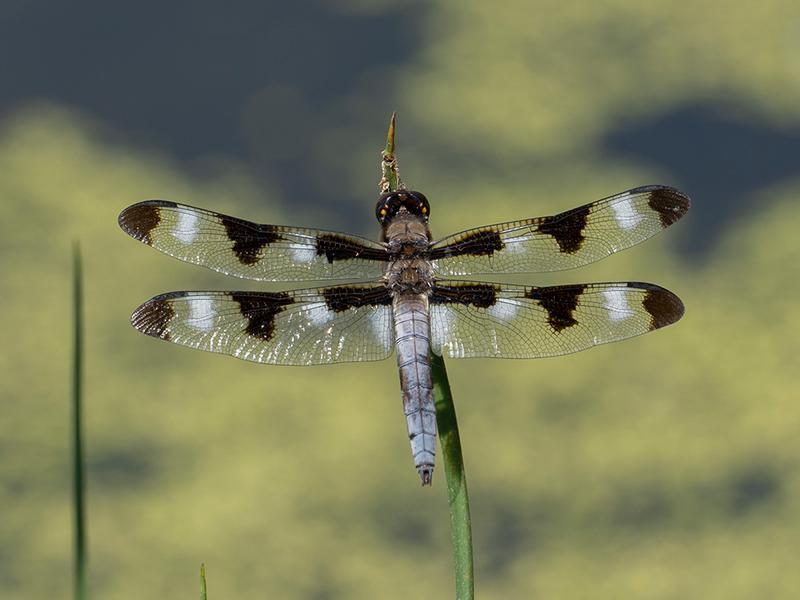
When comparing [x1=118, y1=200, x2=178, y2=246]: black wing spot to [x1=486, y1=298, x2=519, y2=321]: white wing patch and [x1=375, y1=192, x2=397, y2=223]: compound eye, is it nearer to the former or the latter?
[x1=375, y1=192, x2=397, y2=223]: compound eye

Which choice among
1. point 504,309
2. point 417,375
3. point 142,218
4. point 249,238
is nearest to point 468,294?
point 504,309

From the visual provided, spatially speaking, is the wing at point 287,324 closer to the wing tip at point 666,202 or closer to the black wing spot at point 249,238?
the black wing spot at point 249,238

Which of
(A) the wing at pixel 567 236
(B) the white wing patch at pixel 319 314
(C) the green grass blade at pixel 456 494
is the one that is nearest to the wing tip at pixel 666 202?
(A) the wing at pixel 567 236

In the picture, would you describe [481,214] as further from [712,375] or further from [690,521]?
[690,521]

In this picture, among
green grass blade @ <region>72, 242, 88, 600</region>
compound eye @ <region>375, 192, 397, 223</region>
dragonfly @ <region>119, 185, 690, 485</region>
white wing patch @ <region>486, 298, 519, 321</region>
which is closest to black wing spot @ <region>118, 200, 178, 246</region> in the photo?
dragonfly @ <region>119, 185, 690, 485</region>

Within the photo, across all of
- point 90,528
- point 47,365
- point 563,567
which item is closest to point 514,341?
point 563,567

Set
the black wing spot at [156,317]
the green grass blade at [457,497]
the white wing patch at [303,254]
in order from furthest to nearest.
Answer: the white wing patch at [303,254] < the black wing spot at [156,317] < the green grass blade at [457,497]

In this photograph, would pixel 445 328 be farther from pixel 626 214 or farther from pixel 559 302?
pixel 626 214
